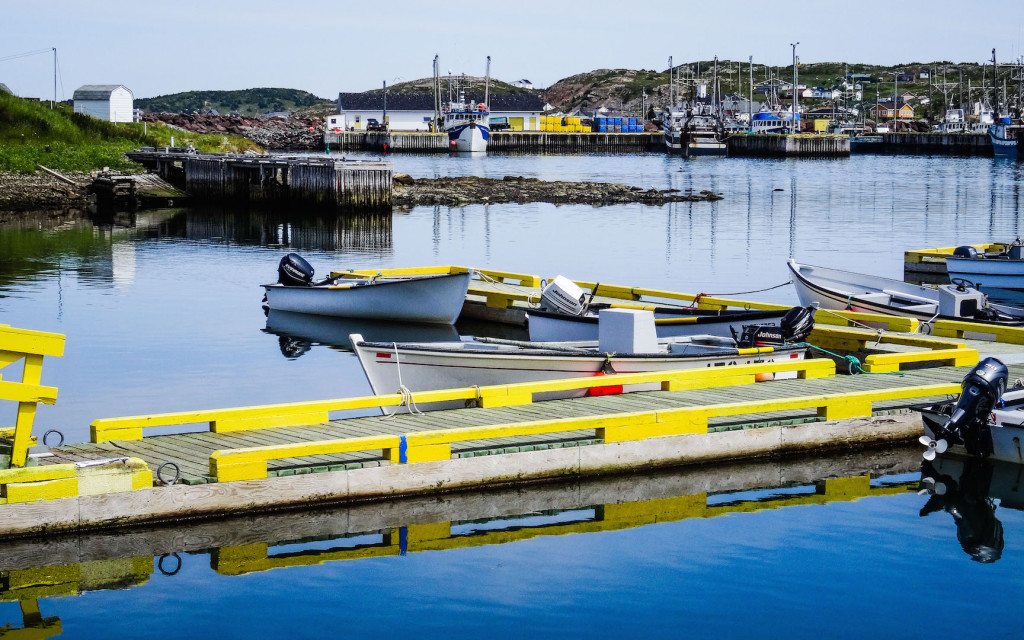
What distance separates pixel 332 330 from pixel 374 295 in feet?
3.95

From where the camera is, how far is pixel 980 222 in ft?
198

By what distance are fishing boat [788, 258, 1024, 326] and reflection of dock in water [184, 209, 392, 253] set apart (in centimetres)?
2184

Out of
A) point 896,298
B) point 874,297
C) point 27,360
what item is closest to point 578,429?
point 27,360

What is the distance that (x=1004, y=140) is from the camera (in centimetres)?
13738

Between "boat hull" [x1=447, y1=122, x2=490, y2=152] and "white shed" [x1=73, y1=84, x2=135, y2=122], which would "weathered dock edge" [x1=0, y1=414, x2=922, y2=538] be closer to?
"white shed" [x1=73, y1=84, x2=135, y2=122]

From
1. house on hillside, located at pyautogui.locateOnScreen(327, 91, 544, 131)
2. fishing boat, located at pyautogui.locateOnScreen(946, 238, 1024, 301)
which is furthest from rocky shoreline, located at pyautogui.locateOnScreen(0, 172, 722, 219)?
house on hillside, located at pyautogui.locateOnScreen(327, 91, 544, 131)

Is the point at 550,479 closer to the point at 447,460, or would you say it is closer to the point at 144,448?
the point at 447,460

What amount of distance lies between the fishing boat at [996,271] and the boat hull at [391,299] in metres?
12.0

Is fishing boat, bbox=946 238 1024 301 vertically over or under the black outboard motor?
under

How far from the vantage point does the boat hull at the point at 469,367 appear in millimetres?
17266

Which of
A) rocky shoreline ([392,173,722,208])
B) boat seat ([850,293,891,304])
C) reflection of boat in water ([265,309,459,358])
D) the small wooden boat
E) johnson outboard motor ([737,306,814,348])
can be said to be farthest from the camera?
rocky shoreline ([392,173,722,208])

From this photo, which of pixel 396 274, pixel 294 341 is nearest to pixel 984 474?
pixel 294 341

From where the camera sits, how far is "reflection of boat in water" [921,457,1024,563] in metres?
13.9

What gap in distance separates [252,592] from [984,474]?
8801 mm
